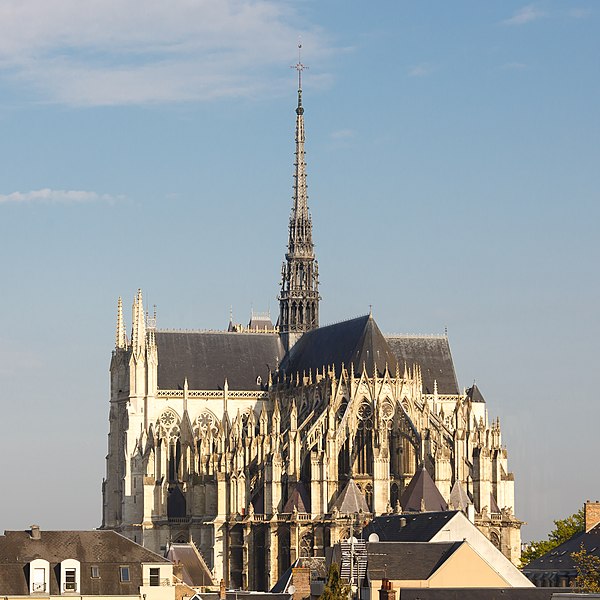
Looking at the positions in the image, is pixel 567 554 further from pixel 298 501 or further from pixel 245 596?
pixel 298 501

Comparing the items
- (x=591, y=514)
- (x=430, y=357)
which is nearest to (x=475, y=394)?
(x=430, y=357)

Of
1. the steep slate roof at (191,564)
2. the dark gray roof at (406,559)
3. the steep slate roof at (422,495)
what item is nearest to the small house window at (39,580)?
the dark gray roof at (406,559)

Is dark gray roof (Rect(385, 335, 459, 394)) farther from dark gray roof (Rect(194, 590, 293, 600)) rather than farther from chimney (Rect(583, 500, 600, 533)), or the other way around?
dark gray roof (Rect(194, 590, 293, 600))

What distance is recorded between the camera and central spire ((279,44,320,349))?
17050 cm

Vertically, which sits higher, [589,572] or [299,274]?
[299,274]

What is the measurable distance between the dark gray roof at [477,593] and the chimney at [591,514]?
99.7ft

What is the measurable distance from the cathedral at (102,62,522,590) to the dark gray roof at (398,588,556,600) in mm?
47208

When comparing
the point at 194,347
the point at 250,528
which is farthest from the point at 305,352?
the point at 250,528

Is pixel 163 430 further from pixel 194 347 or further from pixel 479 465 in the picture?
pixel 479 465

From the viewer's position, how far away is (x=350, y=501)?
140625 mm

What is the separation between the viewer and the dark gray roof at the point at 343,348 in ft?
499

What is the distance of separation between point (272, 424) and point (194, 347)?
17.5 meters

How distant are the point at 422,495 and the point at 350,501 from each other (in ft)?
22.3

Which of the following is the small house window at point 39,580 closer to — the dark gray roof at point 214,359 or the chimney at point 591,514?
the chimney at point 591,514
